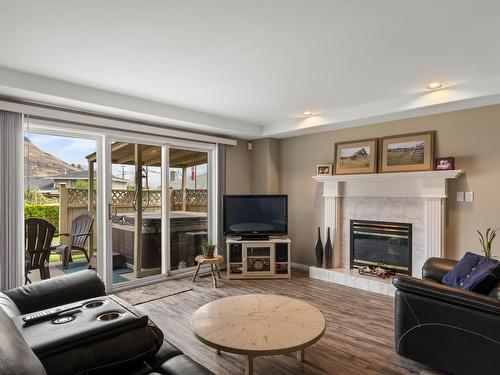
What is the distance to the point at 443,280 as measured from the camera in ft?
8.09

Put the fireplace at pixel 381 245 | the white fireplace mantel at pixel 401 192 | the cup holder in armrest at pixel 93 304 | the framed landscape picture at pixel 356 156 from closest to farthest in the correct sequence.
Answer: the cup holder in armrest at pixel 93 304
the white fireplace mantel at pixel 401 192
the fireplace at pixel 381 245
the framed landscape picture at pixel 356 156

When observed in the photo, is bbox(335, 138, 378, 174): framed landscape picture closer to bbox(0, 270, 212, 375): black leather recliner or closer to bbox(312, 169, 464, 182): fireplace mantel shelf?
bbox(312, 169, 464, 182): fireplace mantel shelf

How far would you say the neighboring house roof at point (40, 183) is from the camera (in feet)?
11.1

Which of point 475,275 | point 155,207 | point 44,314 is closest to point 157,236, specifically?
point 155,207

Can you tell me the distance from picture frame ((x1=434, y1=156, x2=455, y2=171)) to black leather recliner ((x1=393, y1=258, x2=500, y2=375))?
1913 millimetres

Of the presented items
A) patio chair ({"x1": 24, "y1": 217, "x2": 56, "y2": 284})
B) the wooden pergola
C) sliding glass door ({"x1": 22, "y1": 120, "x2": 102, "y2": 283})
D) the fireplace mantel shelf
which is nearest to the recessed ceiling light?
the fireplace mantel shelf

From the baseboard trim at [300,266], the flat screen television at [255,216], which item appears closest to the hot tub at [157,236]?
the flat screen television at [255,216]

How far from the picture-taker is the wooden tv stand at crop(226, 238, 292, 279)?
4570 mm

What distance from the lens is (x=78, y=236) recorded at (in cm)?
379

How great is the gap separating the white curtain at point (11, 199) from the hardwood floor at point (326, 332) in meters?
1.35

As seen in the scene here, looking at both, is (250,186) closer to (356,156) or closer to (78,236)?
(356,156)

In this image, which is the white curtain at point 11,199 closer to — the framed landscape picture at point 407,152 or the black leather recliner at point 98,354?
the black leather recliner at point 98,354

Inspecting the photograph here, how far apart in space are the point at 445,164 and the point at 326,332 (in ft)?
7.77

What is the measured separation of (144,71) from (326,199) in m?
3.09
